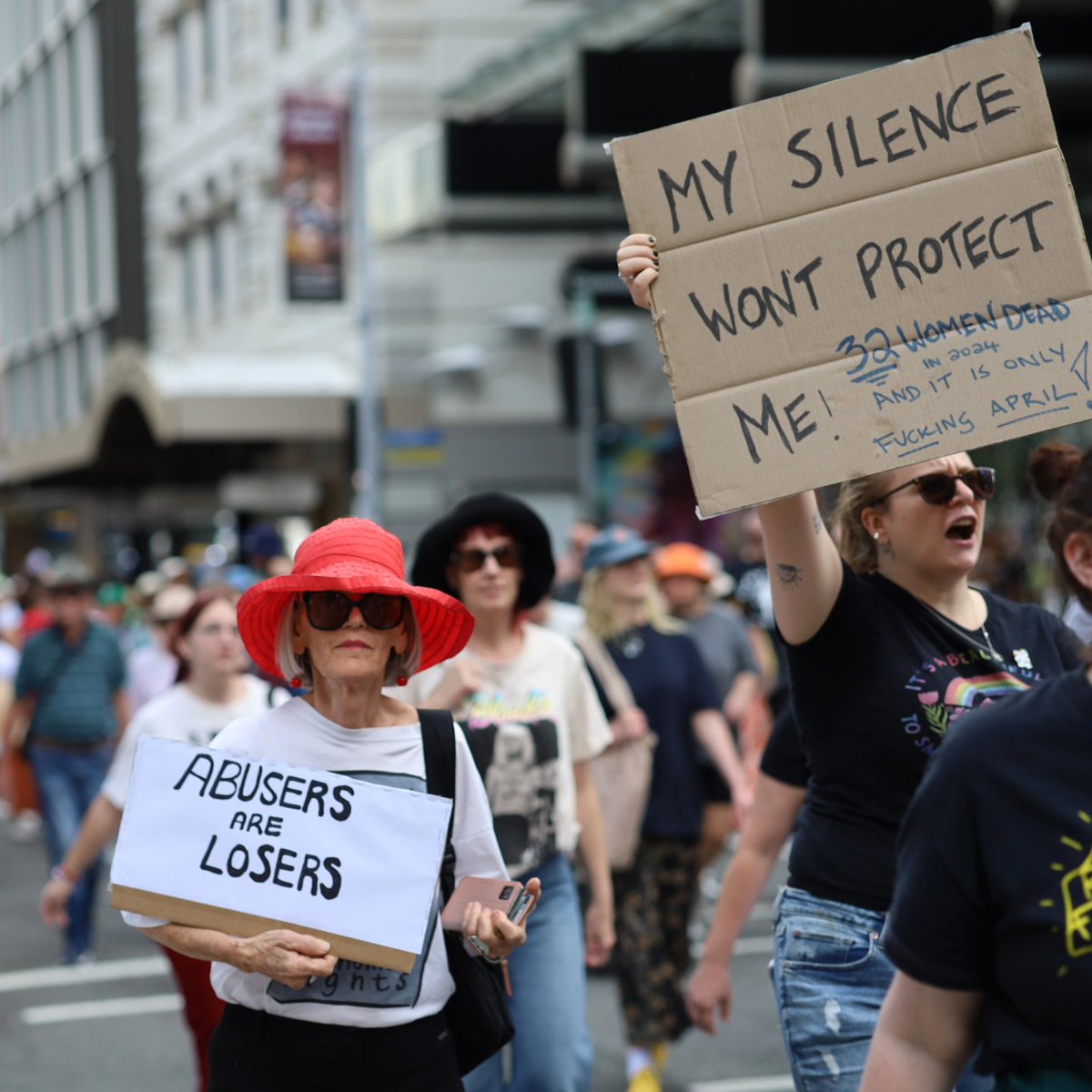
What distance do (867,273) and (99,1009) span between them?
256 inches

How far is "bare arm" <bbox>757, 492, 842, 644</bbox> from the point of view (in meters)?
3.42

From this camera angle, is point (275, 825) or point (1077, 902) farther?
point (275, 825)

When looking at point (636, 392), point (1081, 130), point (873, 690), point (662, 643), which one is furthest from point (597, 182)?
point (873, 690)

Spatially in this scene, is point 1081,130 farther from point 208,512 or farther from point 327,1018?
point 208,512

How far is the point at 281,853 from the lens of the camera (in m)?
3.54

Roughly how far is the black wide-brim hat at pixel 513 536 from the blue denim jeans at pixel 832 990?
75.9 inches

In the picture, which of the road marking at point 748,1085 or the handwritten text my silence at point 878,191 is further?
the road marking at point 748,1085

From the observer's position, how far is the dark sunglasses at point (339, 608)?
3768mm

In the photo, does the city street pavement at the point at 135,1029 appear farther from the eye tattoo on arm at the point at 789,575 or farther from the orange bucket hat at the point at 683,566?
the eye tattoo on arm at the point at 789,575

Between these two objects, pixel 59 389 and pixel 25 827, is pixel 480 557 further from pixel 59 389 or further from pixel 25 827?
A: pixel 59 389

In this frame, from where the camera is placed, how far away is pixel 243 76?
103ft

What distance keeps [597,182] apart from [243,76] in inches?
467

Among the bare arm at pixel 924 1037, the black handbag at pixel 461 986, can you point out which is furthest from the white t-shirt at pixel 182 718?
the bare arm at pixel 924 1037

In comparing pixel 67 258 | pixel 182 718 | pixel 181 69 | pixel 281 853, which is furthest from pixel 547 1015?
pixel 67 258
